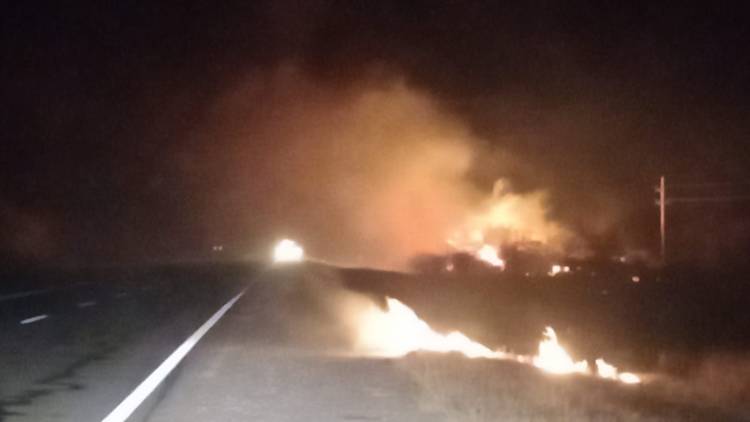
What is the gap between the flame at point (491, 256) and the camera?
70.0 meters

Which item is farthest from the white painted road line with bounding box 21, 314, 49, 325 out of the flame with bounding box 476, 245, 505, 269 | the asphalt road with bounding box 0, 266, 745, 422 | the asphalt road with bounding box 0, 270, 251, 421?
A: the flame with bounding box 476, 245, 505, 269

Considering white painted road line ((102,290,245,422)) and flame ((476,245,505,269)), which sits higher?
flame ((476,245,505,269))

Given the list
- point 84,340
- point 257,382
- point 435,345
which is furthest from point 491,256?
point 257,382

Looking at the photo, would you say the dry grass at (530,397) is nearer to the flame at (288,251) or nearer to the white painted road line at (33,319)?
the white painted road line at (33,319)

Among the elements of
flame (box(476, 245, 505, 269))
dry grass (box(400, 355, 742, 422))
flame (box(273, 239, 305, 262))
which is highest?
flame (box(273, 239, 305, 262))

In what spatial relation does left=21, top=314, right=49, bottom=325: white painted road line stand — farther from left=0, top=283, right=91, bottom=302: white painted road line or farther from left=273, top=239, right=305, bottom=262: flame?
left=273, top=239, right=305, bottom=262: flame

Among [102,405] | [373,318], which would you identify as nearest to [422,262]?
[373,318]

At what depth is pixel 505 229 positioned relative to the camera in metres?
84.3

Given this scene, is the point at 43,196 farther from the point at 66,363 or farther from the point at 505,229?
the point at 66,363

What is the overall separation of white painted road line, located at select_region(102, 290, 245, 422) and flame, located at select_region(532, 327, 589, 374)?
237 inches

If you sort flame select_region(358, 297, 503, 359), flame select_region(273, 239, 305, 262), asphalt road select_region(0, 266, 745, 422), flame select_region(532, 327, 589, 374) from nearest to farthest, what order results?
asphalt road select_region(0, 266, 745, 422)
flame select_region(532, 327, 589, 374)
flame select_region(358, 297, 503, 359)
flame select_region(273, 239, 305, 262)

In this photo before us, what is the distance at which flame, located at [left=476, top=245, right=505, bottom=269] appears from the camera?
70.0 m

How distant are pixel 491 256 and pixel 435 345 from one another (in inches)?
1906

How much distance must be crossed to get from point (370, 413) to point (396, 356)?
709 cm
